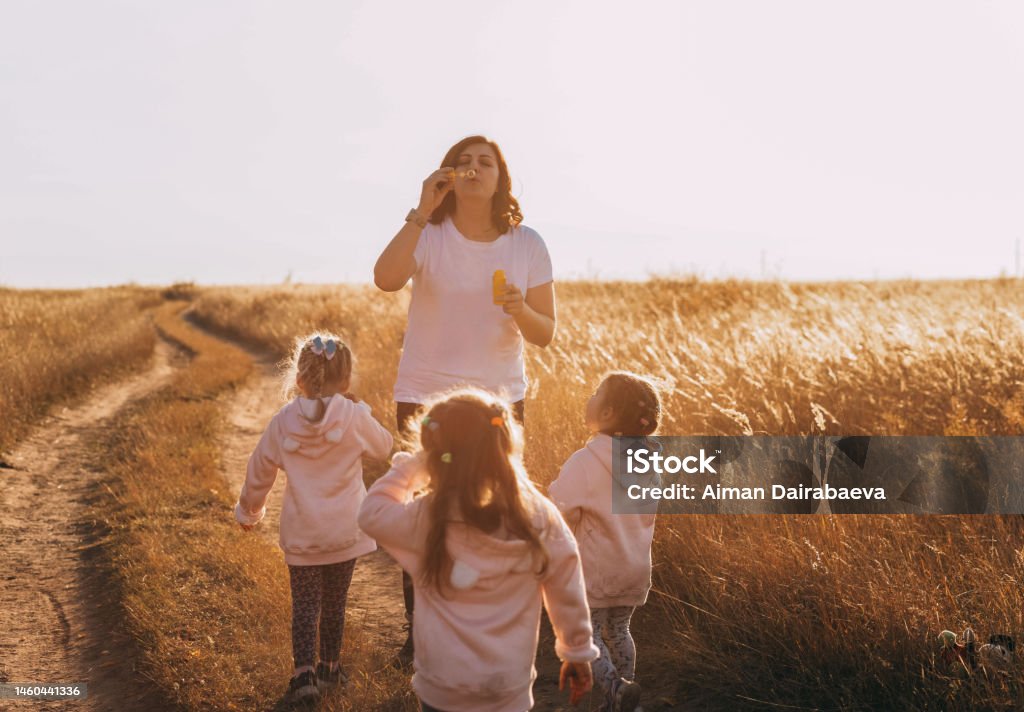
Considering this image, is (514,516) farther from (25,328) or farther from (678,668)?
(25,328)

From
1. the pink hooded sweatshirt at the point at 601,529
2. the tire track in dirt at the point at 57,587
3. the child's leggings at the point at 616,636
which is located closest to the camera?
the pink hooded sweatshirt at the point at 601,529

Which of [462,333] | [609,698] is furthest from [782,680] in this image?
[462,333]

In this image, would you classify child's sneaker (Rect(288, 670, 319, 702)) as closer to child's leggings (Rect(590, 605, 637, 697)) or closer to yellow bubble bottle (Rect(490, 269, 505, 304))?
child's leggings (Rect(590, 605, 637, 697))

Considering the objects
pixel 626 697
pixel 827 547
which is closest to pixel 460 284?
pixel 626 697

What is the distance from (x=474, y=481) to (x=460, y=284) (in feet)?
4.74

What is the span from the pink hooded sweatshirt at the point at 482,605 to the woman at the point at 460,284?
3.87ft

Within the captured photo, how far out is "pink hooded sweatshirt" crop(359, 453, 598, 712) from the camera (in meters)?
2.47

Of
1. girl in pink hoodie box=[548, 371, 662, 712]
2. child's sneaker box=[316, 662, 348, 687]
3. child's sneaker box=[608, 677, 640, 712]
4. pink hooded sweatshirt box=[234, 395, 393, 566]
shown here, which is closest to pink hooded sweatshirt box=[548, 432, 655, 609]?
girl in pink hoodie box=[548, 371, 662, 712]

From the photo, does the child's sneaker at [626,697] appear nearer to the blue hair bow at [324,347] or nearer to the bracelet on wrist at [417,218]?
the blue hair bow at [324,347]

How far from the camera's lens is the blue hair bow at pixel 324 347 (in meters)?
3.70

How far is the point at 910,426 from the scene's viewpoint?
19.8 feet

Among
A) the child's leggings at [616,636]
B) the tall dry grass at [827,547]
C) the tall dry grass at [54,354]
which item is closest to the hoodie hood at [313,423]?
the child's leggings at [616,636]

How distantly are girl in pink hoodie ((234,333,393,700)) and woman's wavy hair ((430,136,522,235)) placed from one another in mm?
A: 738

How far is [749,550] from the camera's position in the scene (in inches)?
163
